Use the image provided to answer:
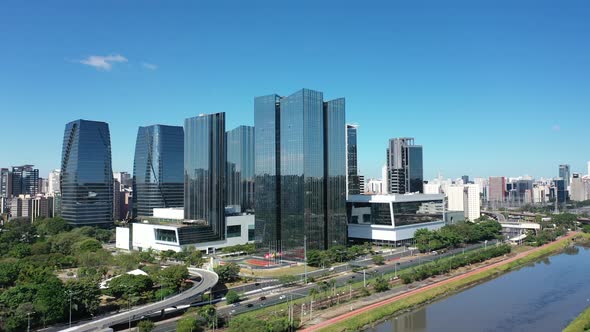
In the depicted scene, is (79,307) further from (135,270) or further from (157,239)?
(157,239)

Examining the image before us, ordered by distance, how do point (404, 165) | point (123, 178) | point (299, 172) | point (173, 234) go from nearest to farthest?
1. point (299, 172)
2. point (173, 234)
3. point (404, 165)
4. point (123, 178)

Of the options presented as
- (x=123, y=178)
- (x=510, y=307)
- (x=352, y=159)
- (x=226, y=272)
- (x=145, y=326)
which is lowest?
(x=510, y=307)

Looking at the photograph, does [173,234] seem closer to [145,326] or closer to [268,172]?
[268,172]

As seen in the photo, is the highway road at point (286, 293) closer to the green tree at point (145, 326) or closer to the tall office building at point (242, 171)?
the green tree at point (145, 326)

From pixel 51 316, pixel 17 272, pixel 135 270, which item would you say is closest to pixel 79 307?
pixel 51 316

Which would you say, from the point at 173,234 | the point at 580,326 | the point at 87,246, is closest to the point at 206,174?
the point at 173,234
